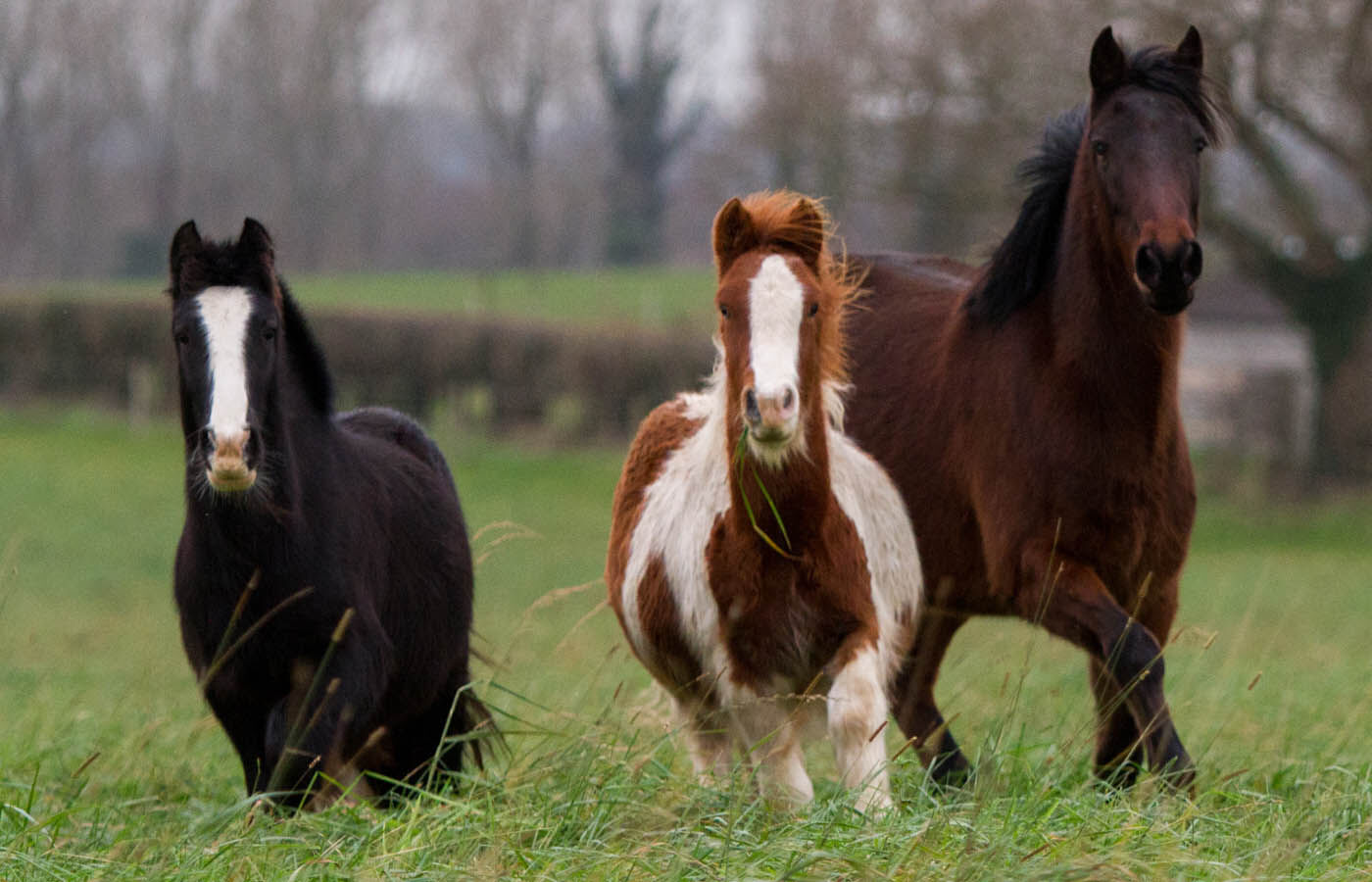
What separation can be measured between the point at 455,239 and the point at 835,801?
4471 cm

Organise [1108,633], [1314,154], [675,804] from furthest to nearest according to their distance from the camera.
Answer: [1314,154], [1108,633], [675,804]

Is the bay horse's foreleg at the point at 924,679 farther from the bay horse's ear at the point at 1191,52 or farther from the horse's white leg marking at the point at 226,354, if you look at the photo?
the horse's white leg marking at the point at 226,354

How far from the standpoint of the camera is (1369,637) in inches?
587

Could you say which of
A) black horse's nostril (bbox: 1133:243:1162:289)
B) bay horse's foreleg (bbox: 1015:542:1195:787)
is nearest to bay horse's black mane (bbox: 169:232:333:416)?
bay horse's foreleg (bbox: 1015:542:1195:787)

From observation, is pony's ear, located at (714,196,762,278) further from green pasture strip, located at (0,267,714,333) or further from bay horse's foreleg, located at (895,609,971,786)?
green pasture strip, located at (0,267,714,333)

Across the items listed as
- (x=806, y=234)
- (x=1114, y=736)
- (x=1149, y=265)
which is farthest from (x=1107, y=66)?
(x=1114, y=736)

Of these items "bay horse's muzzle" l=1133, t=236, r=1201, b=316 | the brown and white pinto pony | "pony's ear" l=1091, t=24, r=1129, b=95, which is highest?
"pony's ear" l=1091, t=24, r=1129, b=95

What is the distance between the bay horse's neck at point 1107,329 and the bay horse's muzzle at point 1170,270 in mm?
386

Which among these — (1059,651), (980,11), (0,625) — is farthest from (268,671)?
(980,11)

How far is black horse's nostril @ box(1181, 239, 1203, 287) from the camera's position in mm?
4535

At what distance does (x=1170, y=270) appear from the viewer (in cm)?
455

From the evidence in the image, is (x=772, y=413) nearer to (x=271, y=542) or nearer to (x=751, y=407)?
(x=751, y=407)

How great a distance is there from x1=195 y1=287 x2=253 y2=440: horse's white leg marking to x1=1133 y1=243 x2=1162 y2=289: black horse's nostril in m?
2.59

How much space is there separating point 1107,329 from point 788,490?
4.43ft
